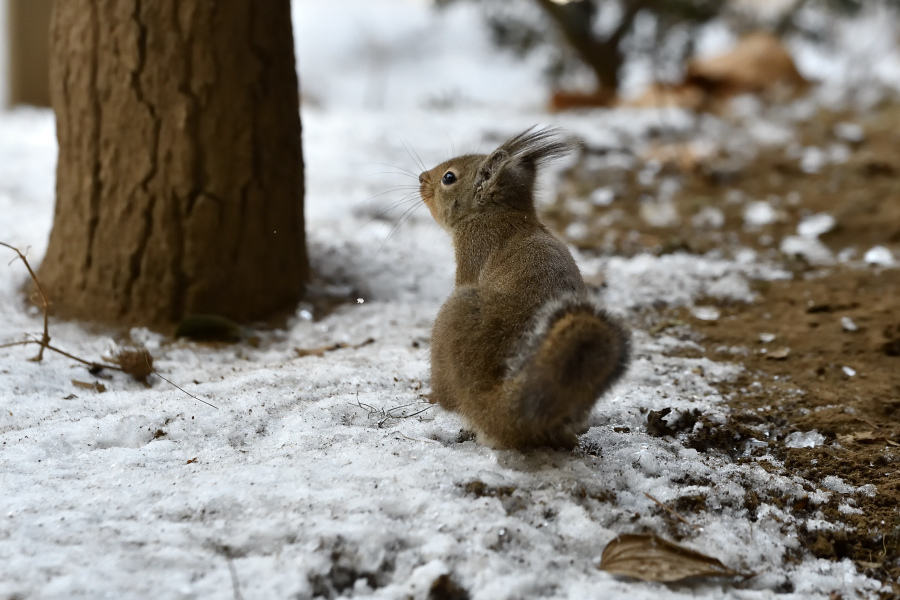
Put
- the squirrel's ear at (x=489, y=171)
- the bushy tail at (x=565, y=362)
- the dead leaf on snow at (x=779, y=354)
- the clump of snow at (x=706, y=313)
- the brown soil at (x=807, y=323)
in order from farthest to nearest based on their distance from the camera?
the clump of snow at (x=706, y=313)
the dead leaf on snow at (x=779, y=354)
the squirrel's ear at (x=489, y=171)
the brown soil at (x=807, y=323)
the bushy tail at (x=565, y=362)

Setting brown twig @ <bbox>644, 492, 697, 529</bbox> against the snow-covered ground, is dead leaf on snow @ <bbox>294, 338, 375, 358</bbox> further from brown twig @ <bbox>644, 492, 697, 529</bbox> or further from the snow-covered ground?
brown twig @ <bbox>644, 492, 697, 529</bbox>

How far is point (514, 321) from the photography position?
8.11 feet

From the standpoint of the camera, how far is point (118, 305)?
374 centimetres

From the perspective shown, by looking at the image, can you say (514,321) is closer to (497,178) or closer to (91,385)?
(497,178)

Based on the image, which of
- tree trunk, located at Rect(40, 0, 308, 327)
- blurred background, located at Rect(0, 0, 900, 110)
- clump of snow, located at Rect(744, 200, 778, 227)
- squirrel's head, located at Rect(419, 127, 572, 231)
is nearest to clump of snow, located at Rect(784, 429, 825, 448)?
squirrel's head, located at Rect(419, 127, 572, 231)

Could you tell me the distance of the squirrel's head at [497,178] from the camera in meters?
2.86

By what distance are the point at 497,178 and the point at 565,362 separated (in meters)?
1.01

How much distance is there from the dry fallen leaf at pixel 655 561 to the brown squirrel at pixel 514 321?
1.37 feet

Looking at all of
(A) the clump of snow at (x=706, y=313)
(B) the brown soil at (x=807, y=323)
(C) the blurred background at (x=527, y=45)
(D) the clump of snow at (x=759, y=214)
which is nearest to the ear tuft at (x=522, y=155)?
(B) the brown soil at (x=807, y=323)

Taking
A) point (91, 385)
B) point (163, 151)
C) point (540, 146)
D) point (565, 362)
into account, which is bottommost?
point (91, 385)

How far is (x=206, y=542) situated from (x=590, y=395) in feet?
3.62

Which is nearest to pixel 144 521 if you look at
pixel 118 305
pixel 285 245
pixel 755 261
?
pixel 118 305

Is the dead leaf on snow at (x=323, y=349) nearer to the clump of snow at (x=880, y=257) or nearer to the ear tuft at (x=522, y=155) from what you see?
the ear tuft at (x=522, y=155)

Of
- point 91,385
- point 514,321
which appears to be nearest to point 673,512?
point 514,321
